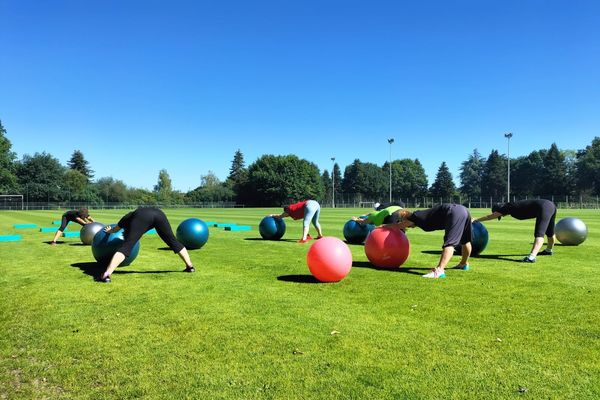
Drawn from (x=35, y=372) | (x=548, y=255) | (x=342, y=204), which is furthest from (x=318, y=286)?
(x=342, y=204)

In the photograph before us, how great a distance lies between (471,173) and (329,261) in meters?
142

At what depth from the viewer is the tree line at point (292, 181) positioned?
3792 inches

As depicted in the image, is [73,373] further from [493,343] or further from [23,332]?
[493,343]

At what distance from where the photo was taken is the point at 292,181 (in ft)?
343

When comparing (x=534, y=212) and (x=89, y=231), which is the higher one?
(x=534, y=212)

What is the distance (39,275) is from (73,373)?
6.21 meters

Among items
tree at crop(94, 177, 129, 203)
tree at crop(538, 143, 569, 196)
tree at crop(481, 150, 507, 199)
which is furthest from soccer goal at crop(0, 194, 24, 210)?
tree at crop(538, 143, 569, 196)

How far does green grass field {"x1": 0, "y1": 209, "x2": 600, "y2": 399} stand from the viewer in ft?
13.5

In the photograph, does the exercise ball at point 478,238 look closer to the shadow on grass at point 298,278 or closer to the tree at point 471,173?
the shadow on grass at point 298,278

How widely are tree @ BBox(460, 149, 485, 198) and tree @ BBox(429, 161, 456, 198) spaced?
1989 centimetres

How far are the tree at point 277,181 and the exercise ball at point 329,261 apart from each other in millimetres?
93938

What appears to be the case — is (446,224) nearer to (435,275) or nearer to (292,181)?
(435,275)

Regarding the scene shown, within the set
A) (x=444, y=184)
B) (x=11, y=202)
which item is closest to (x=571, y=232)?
(x=11, y=202)

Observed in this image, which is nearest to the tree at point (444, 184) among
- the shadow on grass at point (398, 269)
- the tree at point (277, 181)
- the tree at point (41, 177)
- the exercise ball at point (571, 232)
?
the tree at point (277, 181)
